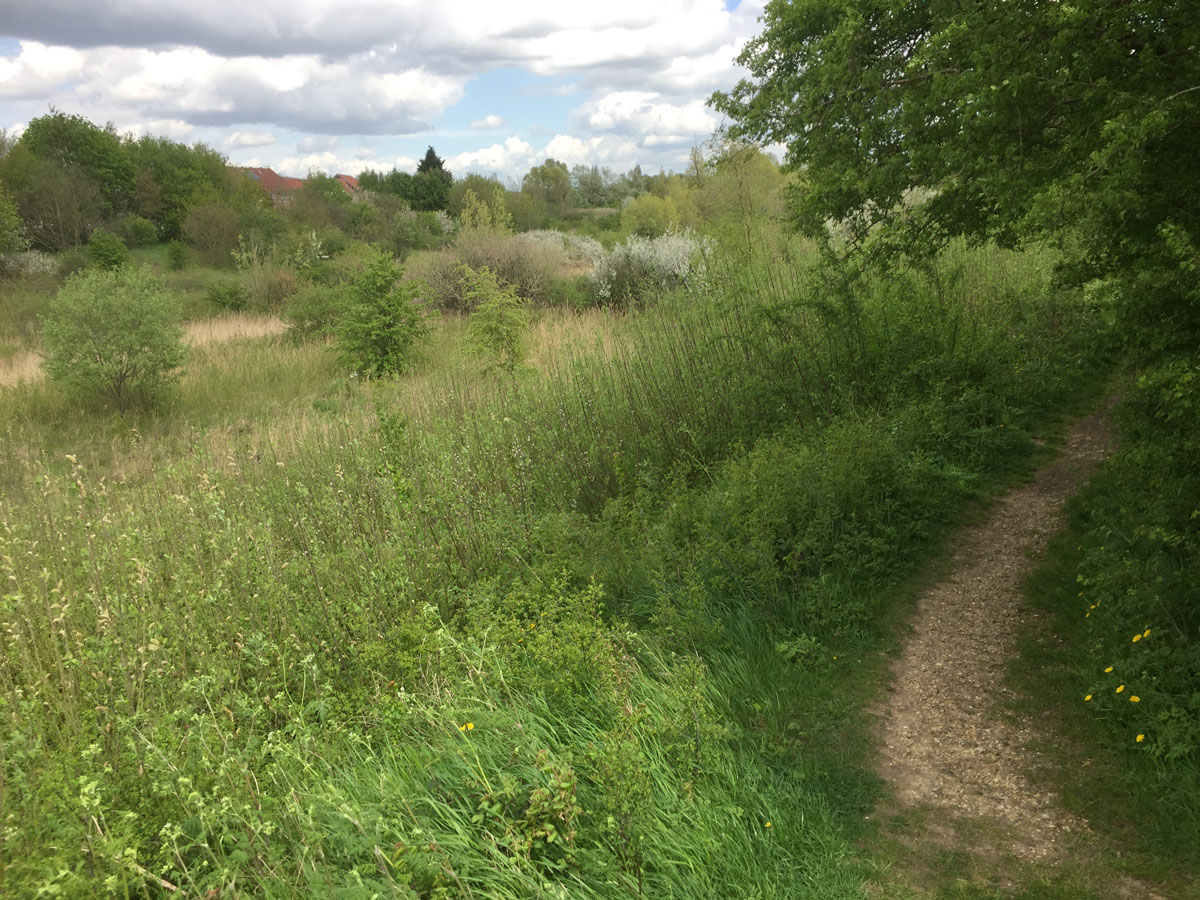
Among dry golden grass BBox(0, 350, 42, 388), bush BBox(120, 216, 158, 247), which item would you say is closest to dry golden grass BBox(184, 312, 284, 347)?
dry golden grass BBox(0, 350, 42, 388)

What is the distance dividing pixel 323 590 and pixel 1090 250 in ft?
17.2

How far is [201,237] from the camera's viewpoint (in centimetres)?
3894

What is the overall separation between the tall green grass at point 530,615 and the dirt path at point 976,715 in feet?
0.99

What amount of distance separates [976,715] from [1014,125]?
12.5 ft

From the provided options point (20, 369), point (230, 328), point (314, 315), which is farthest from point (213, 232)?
point (20, 369)

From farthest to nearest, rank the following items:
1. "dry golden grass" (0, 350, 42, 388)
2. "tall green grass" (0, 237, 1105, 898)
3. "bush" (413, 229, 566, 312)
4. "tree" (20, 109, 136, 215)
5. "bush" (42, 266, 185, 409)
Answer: "tree" (20, 109, 136, 215) → "bush" (413, 229, 566, 312) → "dry golden grass" (0, 350, 42, 388) → "bush" (42, 266, 185, 409) → "tall green grass" (0, 237, 1105, 898)

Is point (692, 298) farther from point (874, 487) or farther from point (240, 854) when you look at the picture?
point (240, 854)

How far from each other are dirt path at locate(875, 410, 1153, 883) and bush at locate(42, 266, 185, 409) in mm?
14425

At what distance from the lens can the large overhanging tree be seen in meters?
4.00

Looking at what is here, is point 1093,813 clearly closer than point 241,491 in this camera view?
Yes

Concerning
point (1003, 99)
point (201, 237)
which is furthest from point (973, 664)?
point (201, 237)

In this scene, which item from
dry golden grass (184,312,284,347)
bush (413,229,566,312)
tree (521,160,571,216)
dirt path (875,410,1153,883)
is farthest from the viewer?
tree (521,160,571,216)

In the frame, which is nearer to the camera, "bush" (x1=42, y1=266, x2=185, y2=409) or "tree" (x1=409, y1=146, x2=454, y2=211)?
"bush" (x1=42, y1=266, x2=185, y2=409)

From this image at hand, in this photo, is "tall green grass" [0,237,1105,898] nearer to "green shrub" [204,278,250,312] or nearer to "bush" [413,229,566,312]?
"bush" [413,229,566,312]
